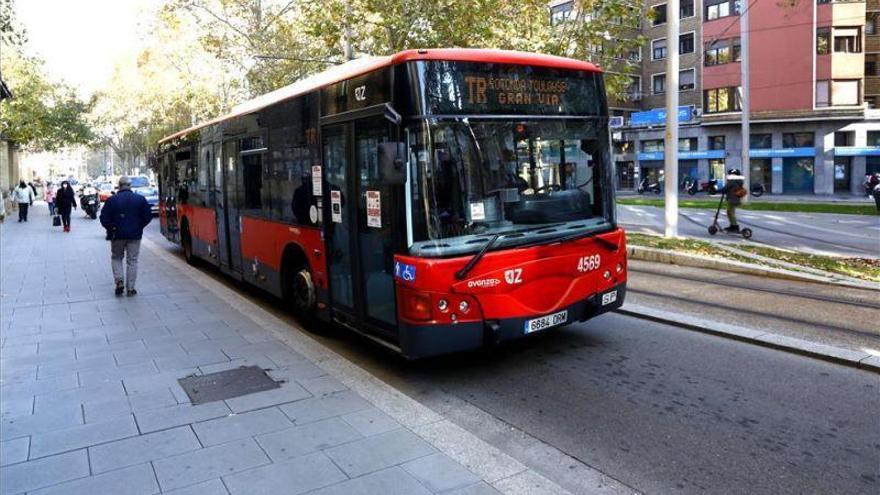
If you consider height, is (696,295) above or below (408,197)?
below

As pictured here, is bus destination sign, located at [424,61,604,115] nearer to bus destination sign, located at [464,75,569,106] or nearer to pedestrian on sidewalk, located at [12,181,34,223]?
bus destination sign, located at [464,75,569,106]

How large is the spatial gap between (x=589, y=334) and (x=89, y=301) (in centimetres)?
715

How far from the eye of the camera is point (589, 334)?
23.8 ft

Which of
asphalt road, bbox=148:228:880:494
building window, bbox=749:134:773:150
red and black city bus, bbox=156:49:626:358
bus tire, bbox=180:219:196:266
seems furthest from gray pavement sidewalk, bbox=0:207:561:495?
building window, bbox=749:134:773:150

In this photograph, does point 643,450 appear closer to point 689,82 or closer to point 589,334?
point 589,334

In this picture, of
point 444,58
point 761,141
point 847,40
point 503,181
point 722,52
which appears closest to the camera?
point 444,58

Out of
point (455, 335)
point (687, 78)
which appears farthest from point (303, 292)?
point (687, 78)

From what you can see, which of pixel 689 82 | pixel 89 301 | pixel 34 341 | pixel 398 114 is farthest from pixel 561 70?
pixel 689 82

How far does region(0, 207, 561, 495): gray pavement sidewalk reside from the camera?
3846mm

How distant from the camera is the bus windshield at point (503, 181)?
17.2 ft

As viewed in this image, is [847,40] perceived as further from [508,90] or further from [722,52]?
[508,90]

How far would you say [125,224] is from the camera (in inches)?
397

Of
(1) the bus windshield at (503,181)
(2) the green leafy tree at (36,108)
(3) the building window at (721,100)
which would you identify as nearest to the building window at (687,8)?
(3) the building window at (721,100)

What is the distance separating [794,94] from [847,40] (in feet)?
13.6
